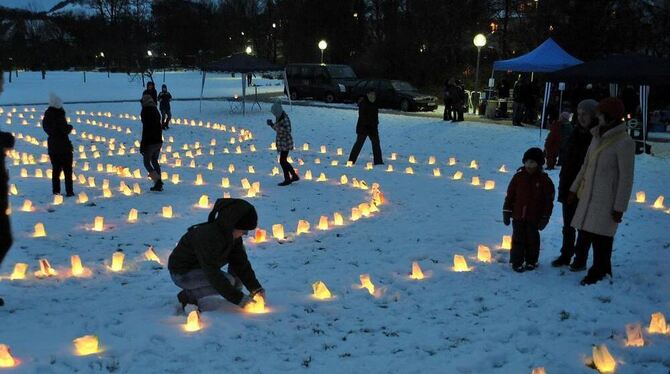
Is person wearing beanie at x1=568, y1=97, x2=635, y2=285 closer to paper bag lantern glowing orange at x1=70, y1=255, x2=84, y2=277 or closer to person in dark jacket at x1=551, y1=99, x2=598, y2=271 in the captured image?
person in dark jacket at x1=551, y1=99, x2=598, y2=271

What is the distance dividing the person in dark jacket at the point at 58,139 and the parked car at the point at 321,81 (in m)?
20.0

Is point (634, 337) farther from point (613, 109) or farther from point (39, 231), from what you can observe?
point (39, 231)

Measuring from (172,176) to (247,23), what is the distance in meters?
68.6

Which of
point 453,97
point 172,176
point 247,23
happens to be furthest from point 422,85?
point 247,23

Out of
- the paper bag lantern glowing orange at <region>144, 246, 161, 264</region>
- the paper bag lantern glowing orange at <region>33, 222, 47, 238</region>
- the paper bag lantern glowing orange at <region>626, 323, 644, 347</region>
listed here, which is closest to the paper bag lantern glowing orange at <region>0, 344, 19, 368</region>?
the paper bag lantern glowing orange at <region>144, 246, 161, 264</region>

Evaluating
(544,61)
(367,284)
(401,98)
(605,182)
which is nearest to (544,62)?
(544,61)

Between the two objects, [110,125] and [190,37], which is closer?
[110,125]

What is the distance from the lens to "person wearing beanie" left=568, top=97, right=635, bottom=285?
5434 mm

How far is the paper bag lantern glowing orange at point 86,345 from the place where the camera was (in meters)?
4.36

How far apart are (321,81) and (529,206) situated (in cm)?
2452

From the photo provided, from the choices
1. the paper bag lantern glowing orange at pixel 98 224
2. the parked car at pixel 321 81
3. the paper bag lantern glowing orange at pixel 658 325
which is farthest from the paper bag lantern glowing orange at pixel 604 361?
the parked car at pixel 321 81

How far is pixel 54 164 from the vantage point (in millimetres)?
9742

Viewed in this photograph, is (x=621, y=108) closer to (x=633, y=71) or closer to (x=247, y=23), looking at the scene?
(x=633, y=71)

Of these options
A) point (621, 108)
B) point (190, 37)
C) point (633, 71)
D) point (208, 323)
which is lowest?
point (208, 323)
